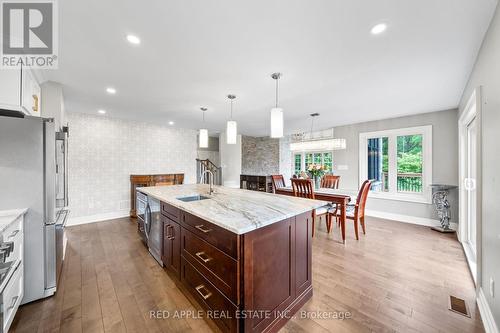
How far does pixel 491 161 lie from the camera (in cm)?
158

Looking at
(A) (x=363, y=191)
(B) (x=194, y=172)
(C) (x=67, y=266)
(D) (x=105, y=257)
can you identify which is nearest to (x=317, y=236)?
(A) (x=363, y=191)

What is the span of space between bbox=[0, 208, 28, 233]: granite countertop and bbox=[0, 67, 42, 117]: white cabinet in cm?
97

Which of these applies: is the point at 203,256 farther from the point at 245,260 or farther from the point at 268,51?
the point at 268,51

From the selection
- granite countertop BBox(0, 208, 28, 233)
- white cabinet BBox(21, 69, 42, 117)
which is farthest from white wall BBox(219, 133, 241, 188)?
granite countertop BBox(0, 208, 28, 233)

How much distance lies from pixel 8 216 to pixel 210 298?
1.82 meters

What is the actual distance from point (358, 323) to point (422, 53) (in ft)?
8.64

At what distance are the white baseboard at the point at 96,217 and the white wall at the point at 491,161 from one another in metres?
6.01

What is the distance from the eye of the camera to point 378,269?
2463mm

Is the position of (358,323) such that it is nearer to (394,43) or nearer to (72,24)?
(394,43)

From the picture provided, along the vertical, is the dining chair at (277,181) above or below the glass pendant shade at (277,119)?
below

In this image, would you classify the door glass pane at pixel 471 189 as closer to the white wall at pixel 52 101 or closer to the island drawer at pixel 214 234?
the island drawer at pixel 214 234

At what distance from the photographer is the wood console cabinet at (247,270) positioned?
4.42ft

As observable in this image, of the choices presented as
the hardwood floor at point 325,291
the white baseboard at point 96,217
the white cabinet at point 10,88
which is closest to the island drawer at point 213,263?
the hardwood floor at point 325,291

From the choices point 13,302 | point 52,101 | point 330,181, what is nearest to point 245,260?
point 13,302
